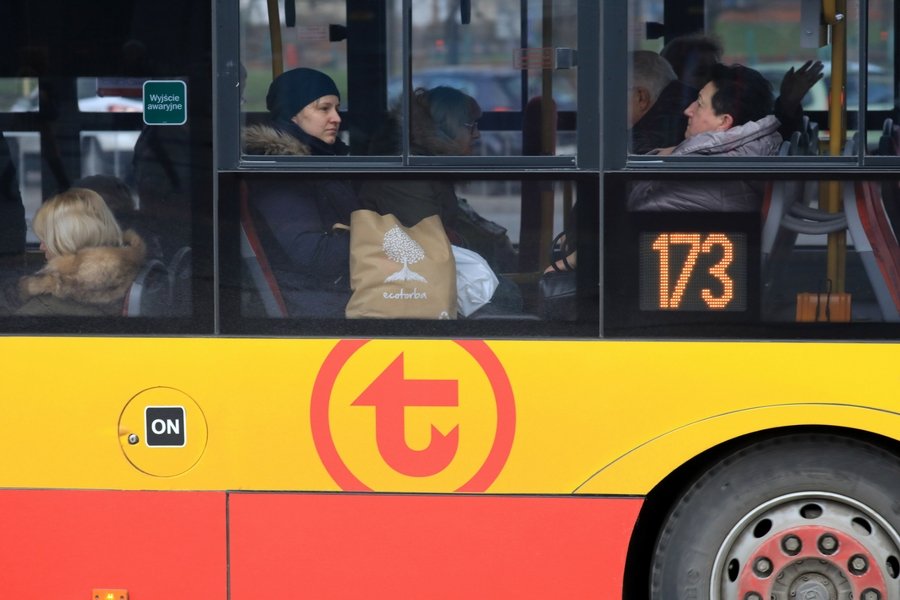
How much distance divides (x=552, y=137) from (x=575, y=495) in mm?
1133

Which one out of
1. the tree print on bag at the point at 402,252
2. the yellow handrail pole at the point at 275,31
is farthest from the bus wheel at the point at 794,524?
the yellow handrail pole at the point at 275,31

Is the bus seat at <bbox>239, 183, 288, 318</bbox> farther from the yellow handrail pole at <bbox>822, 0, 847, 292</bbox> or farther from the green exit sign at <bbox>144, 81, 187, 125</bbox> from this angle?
the yellow handrail pole at <bbox>822, 0, 847, 292</bbox>

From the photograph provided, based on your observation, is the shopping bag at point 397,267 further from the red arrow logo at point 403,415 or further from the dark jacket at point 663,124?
the dark jacket at point 663,124

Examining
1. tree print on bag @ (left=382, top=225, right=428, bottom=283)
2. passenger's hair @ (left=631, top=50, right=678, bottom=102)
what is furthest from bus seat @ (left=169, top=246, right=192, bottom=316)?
passenger's hair @ (left=631, top=50, right=678, bottom=102)

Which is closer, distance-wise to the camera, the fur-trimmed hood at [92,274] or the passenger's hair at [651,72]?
the passenger's hair at [651,72]

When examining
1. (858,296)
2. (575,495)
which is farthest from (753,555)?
(858,296)

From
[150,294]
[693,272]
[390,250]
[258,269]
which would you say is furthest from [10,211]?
[693,272]

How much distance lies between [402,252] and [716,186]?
40.1 inches

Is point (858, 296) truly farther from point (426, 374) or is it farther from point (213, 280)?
point (213, 280)

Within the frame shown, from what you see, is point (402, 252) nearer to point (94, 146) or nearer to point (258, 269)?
point (258, 269)

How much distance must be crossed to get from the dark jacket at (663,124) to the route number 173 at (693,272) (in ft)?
0.95

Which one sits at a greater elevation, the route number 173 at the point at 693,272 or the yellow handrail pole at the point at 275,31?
the yellow handrail pole at the point at 275,31

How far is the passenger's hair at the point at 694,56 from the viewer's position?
3912mm

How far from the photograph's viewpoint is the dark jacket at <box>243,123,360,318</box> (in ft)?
13.1
